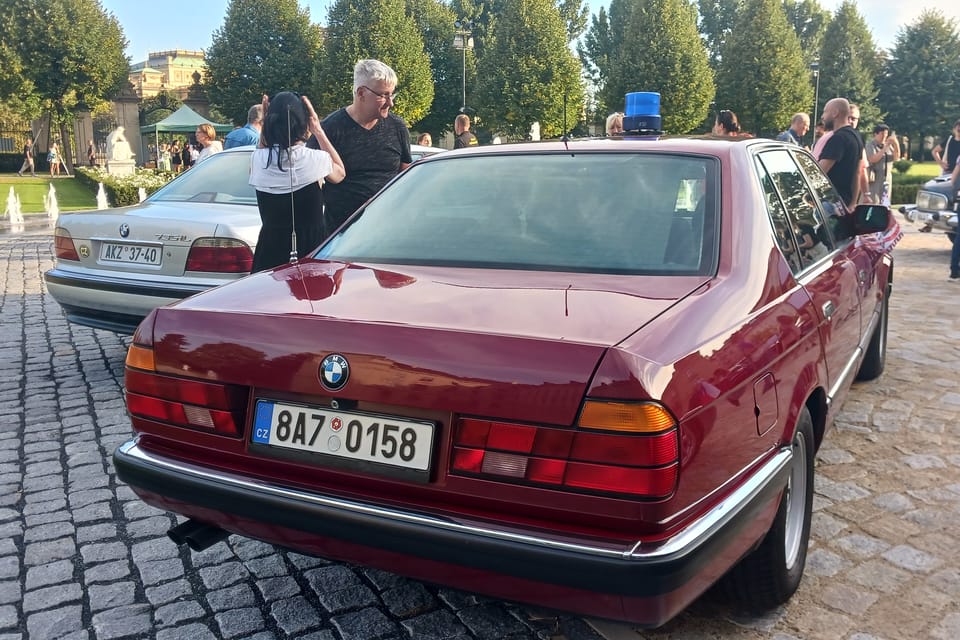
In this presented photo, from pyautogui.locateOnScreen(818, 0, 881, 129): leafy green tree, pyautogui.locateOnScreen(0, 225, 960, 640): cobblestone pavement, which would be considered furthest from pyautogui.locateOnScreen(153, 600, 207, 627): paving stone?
pyautogui.locateOnScreen(818, 0, 881, 129): leafy green tree

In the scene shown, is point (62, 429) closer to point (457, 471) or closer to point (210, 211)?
point (210, 211)

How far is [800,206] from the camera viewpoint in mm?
3621

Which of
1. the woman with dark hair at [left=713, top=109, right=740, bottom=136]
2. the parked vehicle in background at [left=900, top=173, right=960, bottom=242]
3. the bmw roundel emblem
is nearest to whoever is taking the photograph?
the bmw roundel emblem

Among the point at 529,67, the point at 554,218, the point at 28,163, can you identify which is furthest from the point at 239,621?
the point at 28,163

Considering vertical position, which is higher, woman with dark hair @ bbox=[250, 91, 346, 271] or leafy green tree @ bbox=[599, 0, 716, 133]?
leafy green tree @ bbox=[599, 0, 716, 133]

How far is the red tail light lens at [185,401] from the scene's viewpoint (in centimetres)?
247

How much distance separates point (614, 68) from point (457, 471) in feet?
174

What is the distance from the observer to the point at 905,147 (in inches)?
2520

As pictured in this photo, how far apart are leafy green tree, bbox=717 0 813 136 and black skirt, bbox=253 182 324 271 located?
2084 inches

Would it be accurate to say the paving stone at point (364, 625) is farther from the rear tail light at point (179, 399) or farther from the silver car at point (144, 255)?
the silver car at point (144, 255)

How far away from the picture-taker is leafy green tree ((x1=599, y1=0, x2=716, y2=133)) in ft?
165

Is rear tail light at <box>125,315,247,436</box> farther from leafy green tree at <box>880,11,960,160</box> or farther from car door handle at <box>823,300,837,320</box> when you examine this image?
leafy green tree at <box>880,11,960,160</box>

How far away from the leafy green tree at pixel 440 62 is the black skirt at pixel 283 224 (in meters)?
55.3

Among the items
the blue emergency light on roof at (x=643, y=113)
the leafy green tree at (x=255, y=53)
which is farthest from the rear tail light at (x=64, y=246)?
the leafy green tree at (x=255, y=53)
